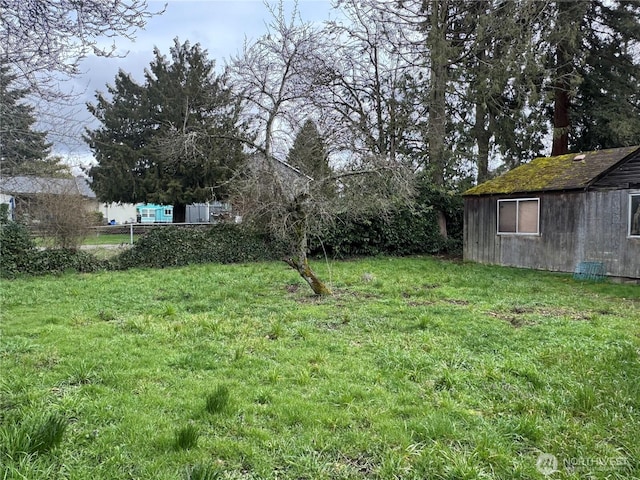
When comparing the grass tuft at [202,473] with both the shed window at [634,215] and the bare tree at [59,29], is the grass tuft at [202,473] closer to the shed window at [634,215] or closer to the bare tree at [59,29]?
the bare tree at [59,29]

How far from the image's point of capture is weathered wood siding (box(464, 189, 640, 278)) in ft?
34.2

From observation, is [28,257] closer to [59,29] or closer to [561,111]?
[59,29]

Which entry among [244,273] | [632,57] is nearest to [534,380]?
[244,273]

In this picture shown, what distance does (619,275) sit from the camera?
10445 millimetres

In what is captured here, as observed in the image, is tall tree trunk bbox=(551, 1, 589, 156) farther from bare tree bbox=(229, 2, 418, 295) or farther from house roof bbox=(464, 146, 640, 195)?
bare tree bbox=(229, 2, 418, 295)

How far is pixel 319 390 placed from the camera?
11.9 feet

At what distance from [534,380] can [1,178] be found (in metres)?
5.83

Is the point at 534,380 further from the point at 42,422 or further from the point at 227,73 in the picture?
the point at 227,73

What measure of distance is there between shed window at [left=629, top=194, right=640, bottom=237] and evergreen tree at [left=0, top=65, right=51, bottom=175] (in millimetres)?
11735

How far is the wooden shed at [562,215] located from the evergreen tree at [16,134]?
11.7 metres

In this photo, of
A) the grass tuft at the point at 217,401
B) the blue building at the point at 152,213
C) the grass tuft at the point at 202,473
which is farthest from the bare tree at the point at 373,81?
the blue building at the point at 152,213

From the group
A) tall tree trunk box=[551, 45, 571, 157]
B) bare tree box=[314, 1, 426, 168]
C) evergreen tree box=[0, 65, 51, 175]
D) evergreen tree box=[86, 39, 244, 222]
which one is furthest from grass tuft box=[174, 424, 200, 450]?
evergreen tree box=[86, 39, 244, 222]

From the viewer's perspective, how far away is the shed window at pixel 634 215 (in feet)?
33.2

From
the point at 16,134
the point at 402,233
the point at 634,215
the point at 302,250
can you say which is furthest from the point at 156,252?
the point at 634,215
